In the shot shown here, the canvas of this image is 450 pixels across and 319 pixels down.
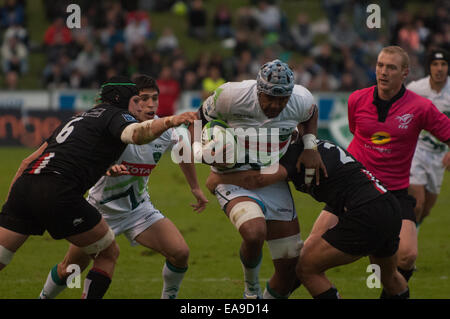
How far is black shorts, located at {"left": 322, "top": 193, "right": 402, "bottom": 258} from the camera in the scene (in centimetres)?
588

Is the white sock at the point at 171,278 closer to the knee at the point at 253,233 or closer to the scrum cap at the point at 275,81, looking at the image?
the knee at the point at 253,233

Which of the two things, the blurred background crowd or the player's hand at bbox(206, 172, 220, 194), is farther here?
the blurred background crowd

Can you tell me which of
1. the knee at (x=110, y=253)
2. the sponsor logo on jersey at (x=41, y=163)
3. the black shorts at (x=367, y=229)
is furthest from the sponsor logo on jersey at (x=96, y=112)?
the black shorts at (x=367, y=229)

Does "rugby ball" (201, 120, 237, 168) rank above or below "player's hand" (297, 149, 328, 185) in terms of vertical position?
above

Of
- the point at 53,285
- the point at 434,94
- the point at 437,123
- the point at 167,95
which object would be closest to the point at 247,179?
the point at 437,123

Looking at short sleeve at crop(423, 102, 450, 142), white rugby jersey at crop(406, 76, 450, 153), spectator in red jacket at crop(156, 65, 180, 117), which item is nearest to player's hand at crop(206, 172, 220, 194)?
short sleeve at crop(423, 102, 450, 142)

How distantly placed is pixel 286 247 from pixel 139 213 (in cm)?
147

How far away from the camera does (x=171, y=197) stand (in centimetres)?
1409

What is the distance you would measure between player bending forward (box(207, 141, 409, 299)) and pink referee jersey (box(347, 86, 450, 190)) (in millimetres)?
939

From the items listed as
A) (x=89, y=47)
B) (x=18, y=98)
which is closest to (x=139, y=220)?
(x=18, y=98)

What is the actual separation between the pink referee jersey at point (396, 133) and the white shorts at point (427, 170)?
7.23 feet

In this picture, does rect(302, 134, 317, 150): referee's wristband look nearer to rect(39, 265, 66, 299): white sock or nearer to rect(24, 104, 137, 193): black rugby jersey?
rect(24, 104, 137, 193): black rugby jersey

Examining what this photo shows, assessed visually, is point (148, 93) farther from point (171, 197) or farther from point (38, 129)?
point (38, 129)

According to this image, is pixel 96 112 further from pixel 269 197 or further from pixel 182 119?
pixel 269 197
